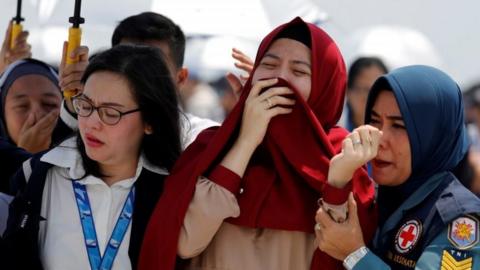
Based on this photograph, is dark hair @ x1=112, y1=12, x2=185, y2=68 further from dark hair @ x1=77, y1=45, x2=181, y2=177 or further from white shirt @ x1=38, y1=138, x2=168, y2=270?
white shirt @ x1=38, y1=138, x2=168, y2=270

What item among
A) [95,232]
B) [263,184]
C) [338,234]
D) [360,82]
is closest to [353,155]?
[338,234]

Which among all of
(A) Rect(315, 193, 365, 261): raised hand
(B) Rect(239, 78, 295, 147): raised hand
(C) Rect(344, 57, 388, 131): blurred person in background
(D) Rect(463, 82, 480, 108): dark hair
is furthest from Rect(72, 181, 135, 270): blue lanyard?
(D) Rect(463, 82, 480, 108): dark hair

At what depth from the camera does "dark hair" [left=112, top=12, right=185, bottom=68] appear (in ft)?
14.8

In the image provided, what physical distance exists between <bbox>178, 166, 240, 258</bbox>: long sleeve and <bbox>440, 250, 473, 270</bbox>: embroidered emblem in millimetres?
679

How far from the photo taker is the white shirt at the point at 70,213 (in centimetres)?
326

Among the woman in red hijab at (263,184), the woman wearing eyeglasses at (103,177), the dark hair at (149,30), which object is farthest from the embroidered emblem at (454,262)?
the dark hair at (149,30)

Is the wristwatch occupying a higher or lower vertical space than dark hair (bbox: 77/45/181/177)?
lower

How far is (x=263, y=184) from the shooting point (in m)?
3.22

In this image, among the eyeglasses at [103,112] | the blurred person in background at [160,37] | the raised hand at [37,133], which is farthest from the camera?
the blurred person in background at [160,37]

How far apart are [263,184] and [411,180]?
19.9 inches

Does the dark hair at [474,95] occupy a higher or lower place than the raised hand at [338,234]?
lower

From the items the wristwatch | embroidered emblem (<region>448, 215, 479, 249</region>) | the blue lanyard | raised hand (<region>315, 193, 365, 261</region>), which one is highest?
embroidered emblem (<region>448, 215, 479, 249</region>)

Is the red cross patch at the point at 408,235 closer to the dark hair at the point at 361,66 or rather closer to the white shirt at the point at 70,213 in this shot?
the white shirt at the point at 70,213

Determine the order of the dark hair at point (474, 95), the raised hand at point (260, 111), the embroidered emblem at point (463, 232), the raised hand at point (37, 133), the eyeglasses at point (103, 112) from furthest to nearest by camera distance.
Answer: the dark hair at point (474, 95)
the raised hand at point (37, 133)
the eyeglasses at point (103, 112)
the raised hand at point (260, 111)
the embroidered emblem at point (463, 232)
